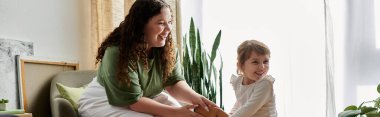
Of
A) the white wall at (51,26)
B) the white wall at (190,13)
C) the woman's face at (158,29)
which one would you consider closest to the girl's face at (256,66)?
the woman's face at (158,29)

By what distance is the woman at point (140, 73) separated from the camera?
5.53 feet

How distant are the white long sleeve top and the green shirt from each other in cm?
43

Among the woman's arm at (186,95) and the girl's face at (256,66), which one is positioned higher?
the girl's face at (256,66)

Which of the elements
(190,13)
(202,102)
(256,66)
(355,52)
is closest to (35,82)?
(202,102)

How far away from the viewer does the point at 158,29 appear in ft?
5.91

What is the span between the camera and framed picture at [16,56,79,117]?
7.83 feet

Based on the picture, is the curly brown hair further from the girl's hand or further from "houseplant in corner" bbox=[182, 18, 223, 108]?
"houseplant in corner" bbox=[182, 18, 223, 108]

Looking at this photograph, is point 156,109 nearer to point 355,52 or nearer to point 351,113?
point 351,113

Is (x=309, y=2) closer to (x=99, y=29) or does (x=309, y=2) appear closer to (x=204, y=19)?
(x=204, y=19)

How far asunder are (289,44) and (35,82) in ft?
6.38

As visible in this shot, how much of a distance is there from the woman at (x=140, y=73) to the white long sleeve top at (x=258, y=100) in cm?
34

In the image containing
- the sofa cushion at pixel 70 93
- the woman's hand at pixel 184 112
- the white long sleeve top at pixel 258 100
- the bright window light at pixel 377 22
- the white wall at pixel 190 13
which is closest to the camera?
the woman's hand at pixel 184 112

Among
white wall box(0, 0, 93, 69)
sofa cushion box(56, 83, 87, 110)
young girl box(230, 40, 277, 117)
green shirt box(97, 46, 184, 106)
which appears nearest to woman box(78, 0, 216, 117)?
green shirt box(97, 46, 184, 106)

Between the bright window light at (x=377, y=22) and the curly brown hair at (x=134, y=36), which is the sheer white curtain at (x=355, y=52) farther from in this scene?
the curly brown hair at (x=134, y=36)
